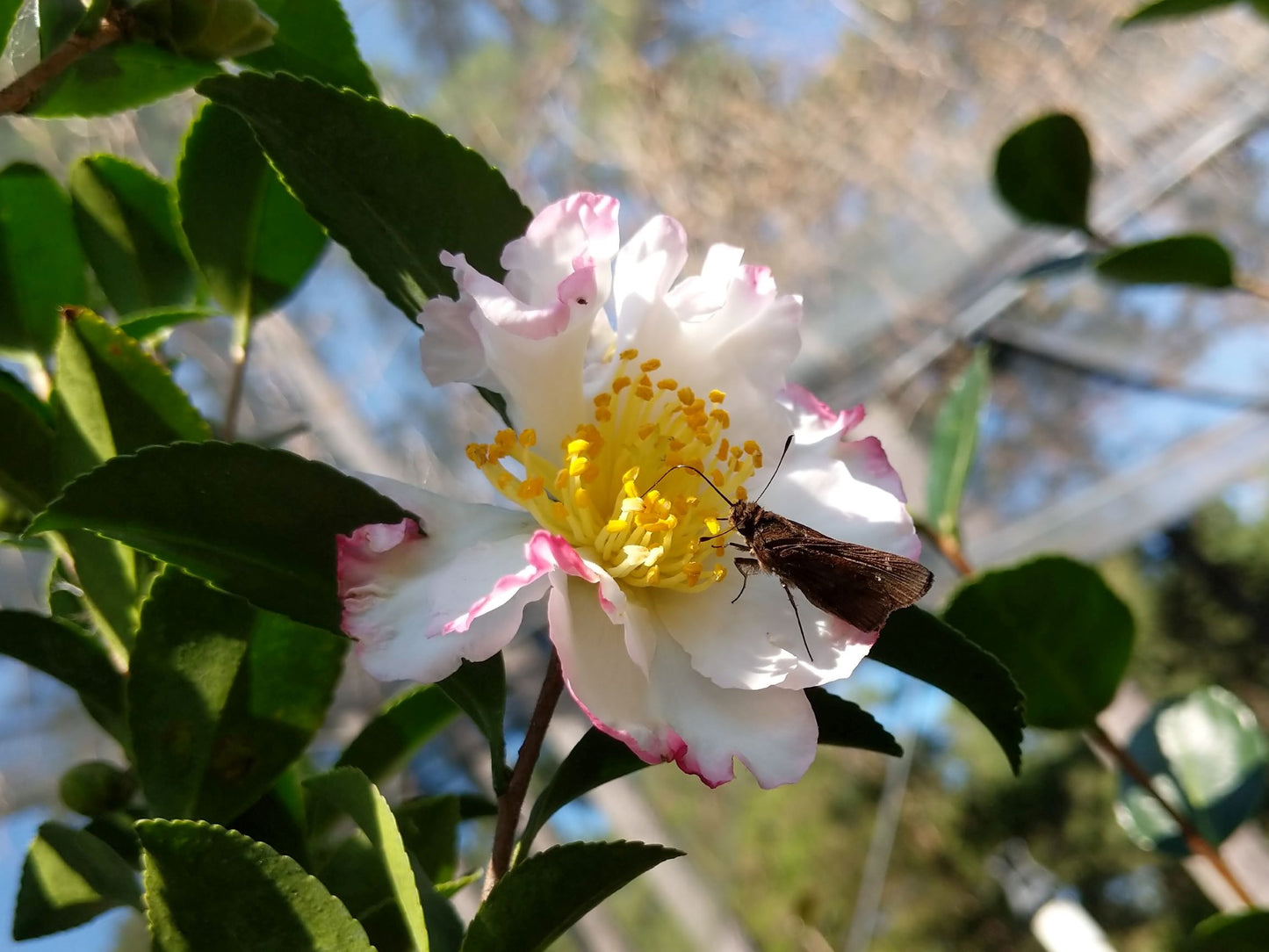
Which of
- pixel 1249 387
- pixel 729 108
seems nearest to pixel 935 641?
pixel 1249 387

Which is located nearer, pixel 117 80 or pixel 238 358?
pixel 117 80

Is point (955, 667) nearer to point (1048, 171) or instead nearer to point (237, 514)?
point (237, 514)

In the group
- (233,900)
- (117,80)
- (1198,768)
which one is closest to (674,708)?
(233,900)

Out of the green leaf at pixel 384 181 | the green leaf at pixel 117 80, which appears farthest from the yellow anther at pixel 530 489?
the green leaf at pixel 117 80

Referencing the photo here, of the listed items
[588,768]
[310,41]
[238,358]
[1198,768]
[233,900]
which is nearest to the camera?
[233,900]

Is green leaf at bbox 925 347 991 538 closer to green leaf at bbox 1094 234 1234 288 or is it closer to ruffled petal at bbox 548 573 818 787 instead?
green leaf at bbox 1094 234 1234 288

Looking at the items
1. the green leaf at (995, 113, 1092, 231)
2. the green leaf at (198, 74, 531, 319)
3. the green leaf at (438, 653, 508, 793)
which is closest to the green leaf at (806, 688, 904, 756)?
the green leaf at (438, 653, 508, 793)

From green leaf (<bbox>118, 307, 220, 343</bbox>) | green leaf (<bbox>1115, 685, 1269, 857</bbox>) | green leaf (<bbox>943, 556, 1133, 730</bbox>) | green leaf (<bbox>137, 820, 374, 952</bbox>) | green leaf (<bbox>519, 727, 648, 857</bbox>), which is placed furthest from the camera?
green leaf (<bbox>1115, 685, 1269, 857</bbox>)

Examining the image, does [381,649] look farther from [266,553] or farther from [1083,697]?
[1083,697]
